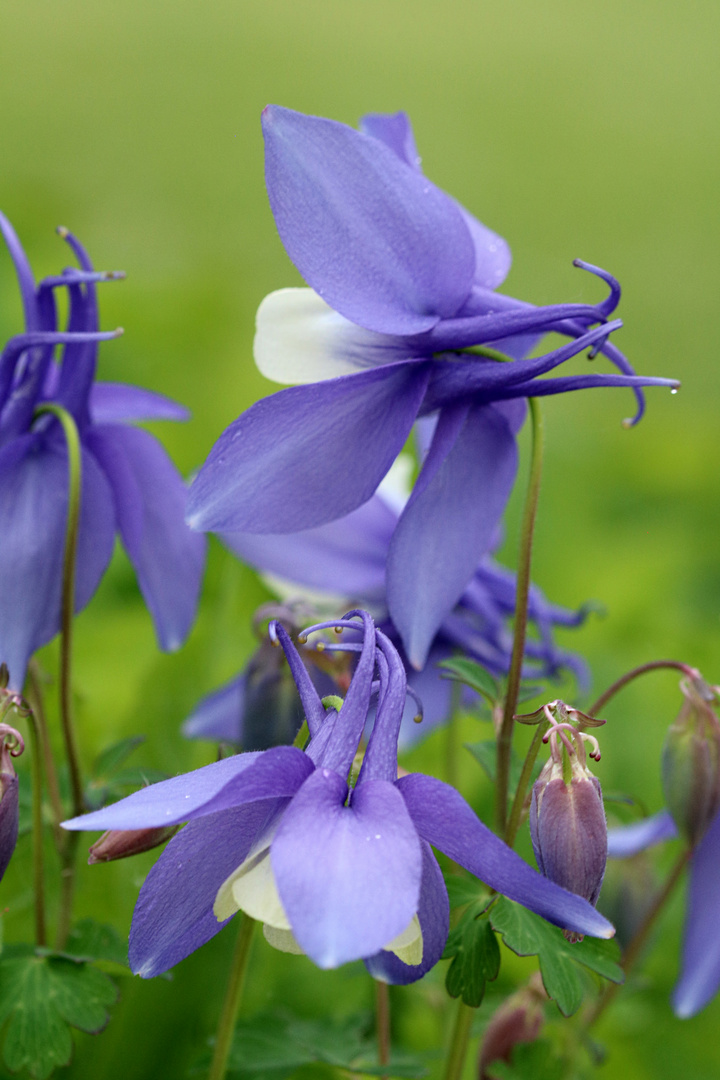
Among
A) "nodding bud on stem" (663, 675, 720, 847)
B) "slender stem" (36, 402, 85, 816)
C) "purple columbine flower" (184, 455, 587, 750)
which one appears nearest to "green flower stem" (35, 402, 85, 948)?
"slender stem" (36, 402, 85, 816)

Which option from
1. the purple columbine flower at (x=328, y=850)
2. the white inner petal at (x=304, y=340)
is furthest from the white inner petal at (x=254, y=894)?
the white inner petal at (x=304, y=340)

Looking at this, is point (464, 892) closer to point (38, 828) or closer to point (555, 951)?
point (555, 951)

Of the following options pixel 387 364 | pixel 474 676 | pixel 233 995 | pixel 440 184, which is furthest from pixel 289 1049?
pixel 440 184

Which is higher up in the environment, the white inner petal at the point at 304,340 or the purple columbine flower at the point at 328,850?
the white inner petal at the point at 304,340

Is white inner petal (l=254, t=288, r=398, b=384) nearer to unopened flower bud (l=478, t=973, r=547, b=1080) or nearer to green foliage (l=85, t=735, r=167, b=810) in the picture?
green foliage (l=85, t=735, r=167, b=810)

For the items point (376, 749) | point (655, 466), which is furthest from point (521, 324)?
point (655, 466)

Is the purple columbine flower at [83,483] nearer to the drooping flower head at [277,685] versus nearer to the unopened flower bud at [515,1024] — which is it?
the drooping flower head at [277,685]

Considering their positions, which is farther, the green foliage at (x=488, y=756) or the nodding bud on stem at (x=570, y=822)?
the green foliage at (x=488, y=756)
